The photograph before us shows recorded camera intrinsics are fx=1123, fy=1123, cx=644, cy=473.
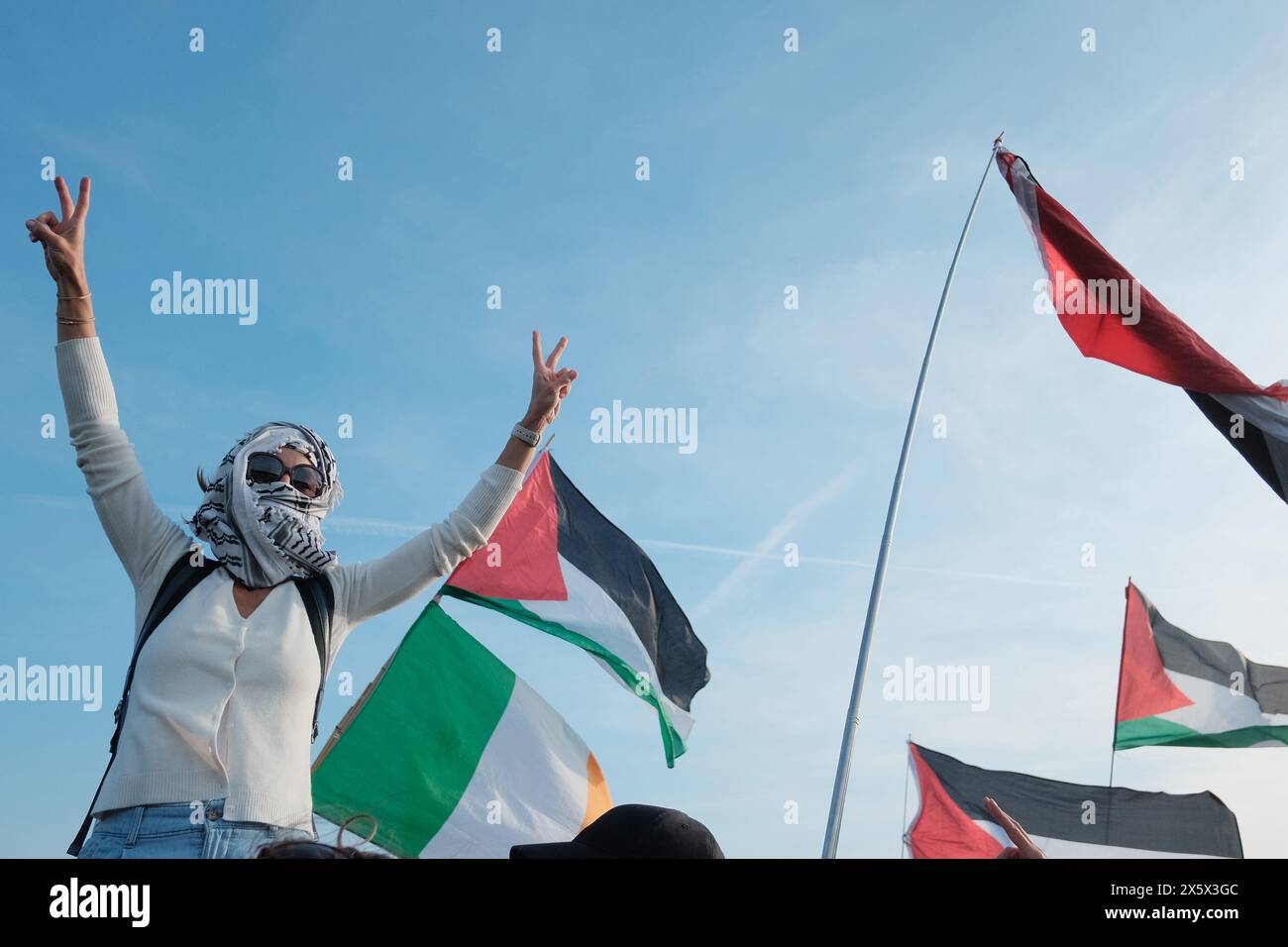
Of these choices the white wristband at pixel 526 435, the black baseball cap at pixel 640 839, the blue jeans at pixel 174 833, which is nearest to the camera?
the black baseball cap at pixel 640 839

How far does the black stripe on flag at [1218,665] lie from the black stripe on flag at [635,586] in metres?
6.93

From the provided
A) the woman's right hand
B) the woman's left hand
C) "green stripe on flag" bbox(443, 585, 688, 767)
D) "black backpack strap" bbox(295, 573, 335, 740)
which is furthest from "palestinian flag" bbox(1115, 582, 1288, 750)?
the woman's right hand

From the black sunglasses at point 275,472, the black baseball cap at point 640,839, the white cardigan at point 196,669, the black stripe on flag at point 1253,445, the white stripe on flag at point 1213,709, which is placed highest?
the black stripe on flag at point 1253,445

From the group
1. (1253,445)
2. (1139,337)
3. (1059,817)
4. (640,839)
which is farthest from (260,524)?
(1059,817)

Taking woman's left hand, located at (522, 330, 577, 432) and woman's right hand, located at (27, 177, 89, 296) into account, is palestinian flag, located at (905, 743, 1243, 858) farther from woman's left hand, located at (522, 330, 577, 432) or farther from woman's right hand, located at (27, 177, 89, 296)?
woman's right hand, located at (27, 177, 89, 296)

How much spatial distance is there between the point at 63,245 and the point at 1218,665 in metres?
12.6

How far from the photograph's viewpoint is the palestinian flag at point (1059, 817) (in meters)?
11.8

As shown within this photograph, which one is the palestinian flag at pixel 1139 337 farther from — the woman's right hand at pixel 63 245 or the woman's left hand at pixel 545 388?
the woman's right hand at pixel 63 245

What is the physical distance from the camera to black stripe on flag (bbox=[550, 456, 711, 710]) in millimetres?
8578

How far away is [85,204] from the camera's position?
348 cm

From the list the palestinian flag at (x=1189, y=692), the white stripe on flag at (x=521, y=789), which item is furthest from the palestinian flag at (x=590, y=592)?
the palestinian flag at (x=1189, y=692)

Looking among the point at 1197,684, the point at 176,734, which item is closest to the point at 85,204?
the point at 176,734
